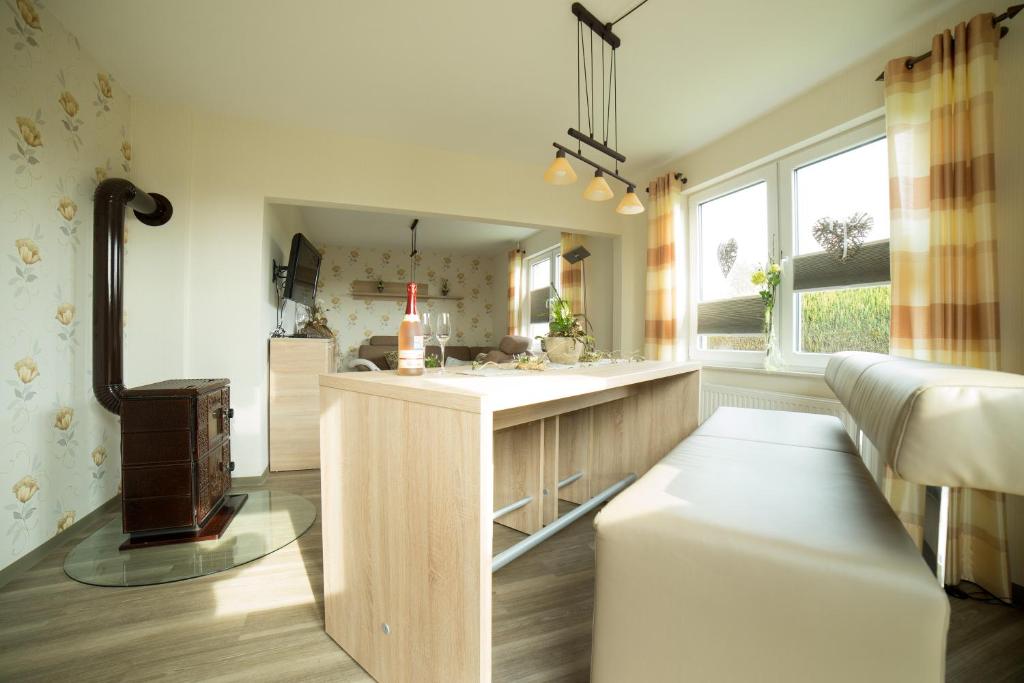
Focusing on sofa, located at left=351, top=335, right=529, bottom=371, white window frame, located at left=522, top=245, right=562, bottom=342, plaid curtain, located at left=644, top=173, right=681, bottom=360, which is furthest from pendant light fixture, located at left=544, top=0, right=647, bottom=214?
white window frame, located at left=522, top=245, right=562, bottom=342

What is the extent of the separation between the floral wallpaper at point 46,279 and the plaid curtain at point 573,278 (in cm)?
399

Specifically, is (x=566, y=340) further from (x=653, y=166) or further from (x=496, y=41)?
(x=653, y=166)

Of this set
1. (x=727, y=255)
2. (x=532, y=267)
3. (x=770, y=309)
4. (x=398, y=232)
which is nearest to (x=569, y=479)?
(x=770, y=309)

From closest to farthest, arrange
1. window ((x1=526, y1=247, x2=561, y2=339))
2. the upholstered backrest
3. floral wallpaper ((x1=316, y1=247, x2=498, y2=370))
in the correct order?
1. the upholstered backrest
2. window ((x1=526, y1=247, x2=561, y2=339))
3. floral wallpaper ((x1=316, y1=247, x2=498, y2=370))

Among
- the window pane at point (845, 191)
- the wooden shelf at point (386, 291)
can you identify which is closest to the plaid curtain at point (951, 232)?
the window pane at point (845, 191)

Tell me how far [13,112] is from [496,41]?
210 cm

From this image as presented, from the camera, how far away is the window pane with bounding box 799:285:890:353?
2350mm

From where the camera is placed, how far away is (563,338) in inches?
80.7

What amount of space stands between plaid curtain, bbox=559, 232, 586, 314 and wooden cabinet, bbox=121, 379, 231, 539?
148 inches

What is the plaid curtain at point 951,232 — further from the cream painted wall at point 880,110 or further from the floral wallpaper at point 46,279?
the floral wallpaper at point 46,279

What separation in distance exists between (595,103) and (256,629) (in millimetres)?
3166

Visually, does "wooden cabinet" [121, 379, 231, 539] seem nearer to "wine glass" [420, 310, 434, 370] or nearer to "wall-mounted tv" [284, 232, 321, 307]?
"wine glass" [420, 310, 434, 370]

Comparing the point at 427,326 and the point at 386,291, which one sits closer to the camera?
the point at 427,326

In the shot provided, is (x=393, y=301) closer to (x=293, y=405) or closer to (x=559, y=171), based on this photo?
(x=293, y=405)
